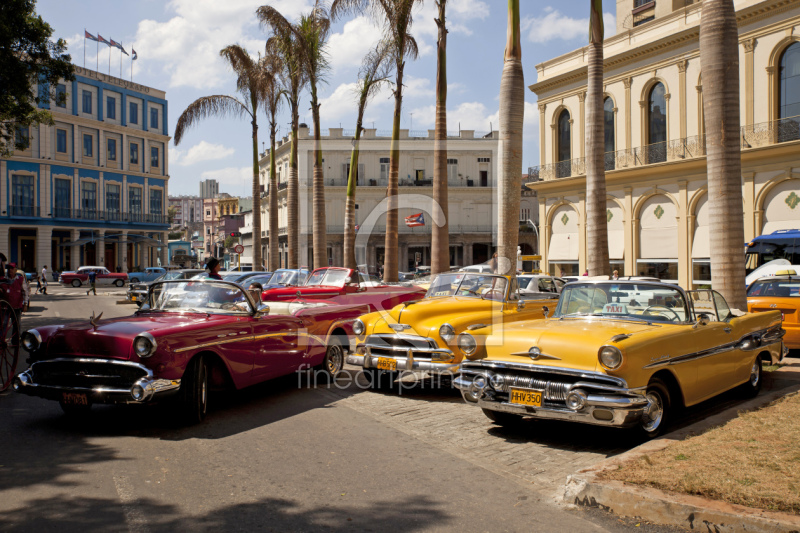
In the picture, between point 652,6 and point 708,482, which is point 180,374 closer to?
point 708,482

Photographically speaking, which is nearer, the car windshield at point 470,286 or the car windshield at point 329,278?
the car windshield at point 470,286

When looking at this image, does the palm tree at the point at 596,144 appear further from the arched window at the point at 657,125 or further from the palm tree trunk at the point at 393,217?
the arched window at the point at 657,125

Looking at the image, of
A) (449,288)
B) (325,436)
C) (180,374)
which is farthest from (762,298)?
(180,374)

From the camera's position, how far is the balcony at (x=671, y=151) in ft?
79.1

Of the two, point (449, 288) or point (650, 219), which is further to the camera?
point (650, 219)

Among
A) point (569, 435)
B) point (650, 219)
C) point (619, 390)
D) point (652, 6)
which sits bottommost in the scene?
point (569, 435)

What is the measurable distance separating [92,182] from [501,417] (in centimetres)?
5680

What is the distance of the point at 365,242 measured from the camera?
60.4 metres

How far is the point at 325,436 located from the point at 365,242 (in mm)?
54439

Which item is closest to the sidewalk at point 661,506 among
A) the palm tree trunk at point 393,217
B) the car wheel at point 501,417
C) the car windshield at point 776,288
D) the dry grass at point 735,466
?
the dry grass at point 735,466

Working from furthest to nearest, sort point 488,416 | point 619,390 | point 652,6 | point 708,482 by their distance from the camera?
1. point 652,6
2. point 488,416
3. point 619,390
4. point 708,482

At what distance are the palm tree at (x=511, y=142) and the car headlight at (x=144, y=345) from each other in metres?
8.24

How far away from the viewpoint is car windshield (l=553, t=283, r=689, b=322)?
6.53 metres

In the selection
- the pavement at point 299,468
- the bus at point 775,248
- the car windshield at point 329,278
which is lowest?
the pavement at point 299,468
